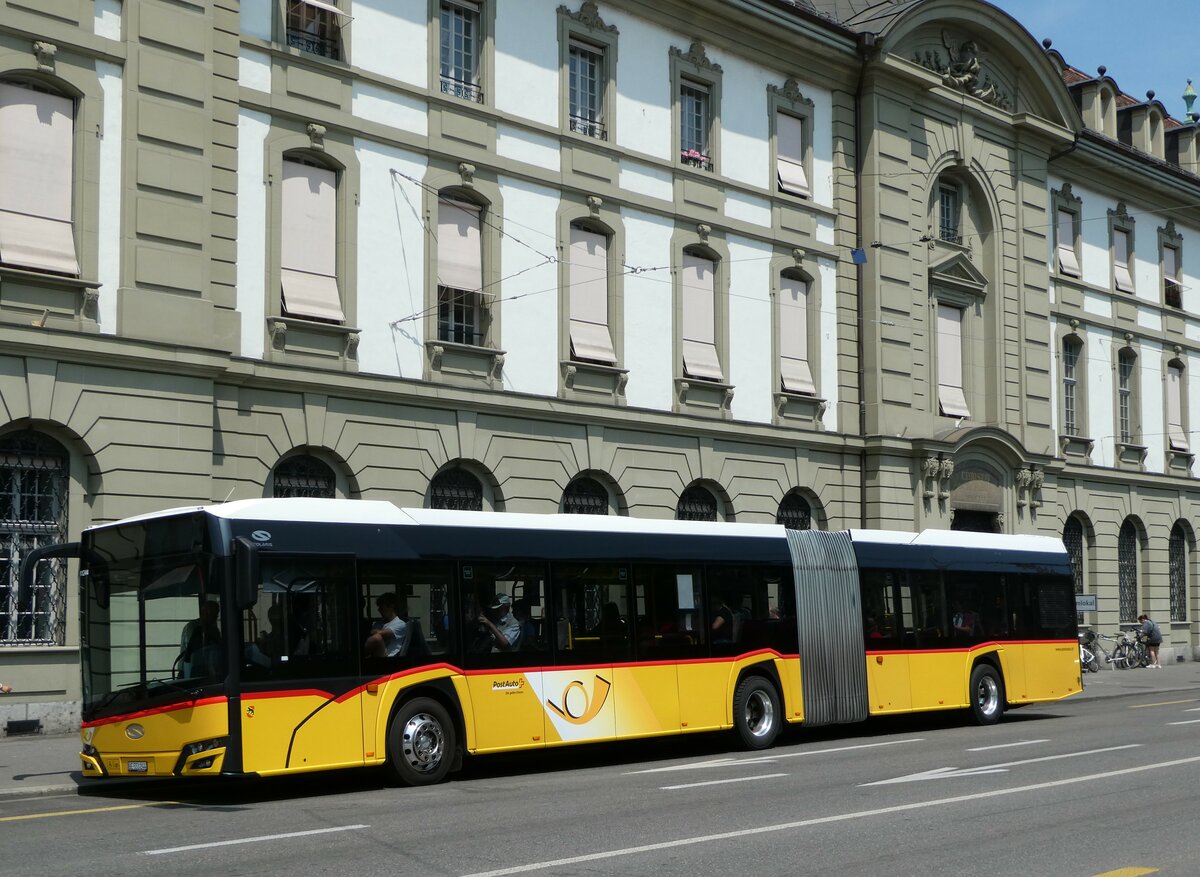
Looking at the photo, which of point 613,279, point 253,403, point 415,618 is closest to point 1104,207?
point 613,279

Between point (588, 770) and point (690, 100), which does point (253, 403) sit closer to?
point (588, 770)

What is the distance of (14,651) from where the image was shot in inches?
747

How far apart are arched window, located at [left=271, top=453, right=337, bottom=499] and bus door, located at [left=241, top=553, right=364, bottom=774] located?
7753 millimetres

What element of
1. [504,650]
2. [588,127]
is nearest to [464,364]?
[588,127]

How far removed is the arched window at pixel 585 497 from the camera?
26891 millimetres

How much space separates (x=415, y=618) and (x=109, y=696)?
298 centimetres

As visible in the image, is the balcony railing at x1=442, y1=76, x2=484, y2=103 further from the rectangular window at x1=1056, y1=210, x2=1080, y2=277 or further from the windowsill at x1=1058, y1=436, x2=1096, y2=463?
the windowsill at x1=1058, y1=436, x2=1096, y2=463

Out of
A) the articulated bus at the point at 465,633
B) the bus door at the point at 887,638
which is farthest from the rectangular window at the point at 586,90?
the bus door at the point at 887,638

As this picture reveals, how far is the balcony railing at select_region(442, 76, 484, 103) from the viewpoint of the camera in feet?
82.5

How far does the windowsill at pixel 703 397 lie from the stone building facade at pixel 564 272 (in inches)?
3.0

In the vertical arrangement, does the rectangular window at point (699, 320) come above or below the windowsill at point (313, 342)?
above

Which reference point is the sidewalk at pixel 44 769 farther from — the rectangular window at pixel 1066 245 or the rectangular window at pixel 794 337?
the rectangular window at pixel 1066 245

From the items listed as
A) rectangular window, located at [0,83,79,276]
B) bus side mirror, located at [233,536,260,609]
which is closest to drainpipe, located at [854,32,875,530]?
rectangular window, located at [0,83,79,276]

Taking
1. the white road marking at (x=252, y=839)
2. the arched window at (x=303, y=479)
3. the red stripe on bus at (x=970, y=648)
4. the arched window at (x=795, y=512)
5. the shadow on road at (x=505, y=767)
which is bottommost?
the shadow on road at (x=505, y=767)
